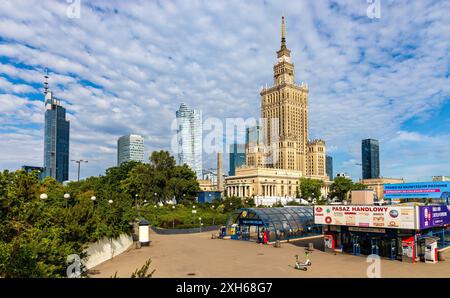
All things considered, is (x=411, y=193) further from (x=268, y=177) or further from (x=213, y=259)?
(x=268, y=177)

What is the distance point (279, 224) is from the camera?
39.0m

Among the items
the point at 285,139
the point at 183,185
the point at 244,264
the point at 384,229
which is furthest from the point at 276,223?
the point at 285,139

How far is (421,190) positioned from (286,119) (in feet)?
429

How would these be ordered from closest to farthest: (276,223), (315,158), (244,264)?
1. (244,264)
2. (276,223)
3. (315,158)

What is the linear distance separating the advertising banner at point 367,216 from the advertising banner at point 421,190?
72.7 feet

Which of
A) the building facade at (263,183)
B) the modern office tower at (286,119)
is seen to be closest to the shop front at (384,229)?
the building facade at (263,183)

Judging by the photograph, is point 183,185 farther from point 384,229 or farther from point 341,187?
point 384,229

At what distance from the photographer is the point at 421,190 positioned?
48.1 m

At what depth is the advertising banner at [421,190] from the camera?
44.8 metres

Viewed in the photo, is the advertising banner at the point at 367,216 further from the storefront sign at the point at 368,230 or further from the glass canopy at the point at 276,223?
the glass canopy at the point at 276,223

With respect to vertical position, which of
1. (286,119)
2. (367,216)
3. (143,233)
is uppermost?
(286,119)

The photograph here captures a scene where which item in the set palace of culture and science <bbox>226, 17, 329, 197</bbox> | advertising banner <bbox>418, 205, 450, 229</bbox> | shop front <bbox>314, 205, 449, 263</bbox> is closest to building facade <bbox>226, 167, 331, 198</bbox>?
palace of culture and science <bbox>226, 17, 329, 197</bbox>

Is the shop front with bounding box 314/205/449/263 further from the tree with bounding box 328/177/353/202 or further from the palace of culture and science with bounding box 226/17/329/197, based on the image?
the palace of culture and science with bounding box 226/17/329/197
